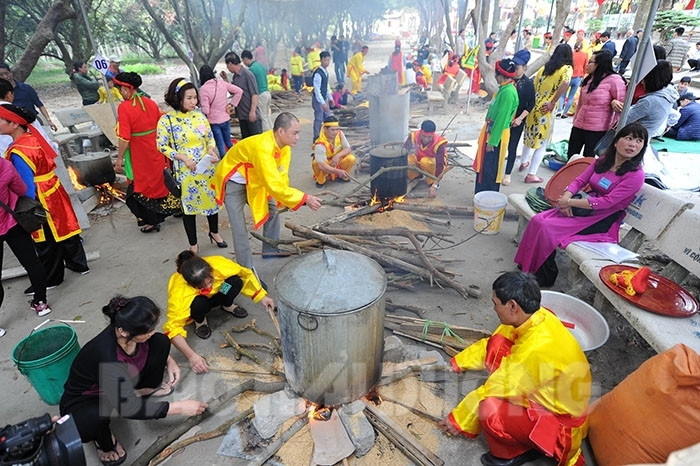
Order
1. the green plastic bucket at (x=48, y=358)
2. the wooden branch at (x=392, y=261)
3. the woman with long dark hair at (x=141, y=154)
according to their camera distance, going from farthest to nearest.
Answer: the woman with long dark hair at (x=141, y=154) → the wooden branch at (x=392, y=261) → the green plastic bucket at (x=48, y=358)

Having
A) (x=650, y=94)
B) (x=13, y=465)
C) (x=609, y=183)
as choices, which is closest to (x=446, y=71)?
(x=650, y=94)

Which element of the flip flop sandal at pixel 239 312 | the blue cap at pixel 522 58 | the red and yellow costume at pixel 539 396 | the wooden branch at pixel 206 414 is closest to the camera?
the red and yellow costume at pixel 539 396

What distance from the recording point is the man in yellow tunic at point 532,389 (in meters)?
2.27

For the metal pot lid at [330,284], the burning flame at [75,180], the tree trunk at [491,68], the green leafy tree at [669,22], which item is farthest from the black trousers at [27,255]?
the green leafy tree at [669,22]

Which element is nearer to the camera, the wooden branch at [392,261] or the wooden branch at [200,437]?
the wooden branch at [200,437]

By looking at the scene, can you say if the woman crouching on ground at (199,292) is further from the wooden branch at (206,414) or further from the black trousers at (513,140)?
the black trousers at (513,140)

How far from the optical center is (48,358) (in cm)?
269

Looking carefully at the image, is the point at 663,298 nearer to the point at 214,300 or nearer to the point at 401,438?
the point at 401,438

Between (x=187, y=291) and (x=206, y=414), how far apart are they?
3.27 feet

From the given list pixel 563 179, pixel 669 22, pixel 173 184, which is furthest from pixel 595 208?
pixel 669 22

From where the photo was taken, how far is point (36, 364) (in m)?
2.68

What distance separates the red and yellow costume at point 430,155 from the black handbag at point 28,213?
17.0ft

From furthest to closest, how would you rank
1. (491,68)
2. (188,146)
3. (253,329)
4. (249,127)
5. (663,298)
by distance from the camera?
1. (491,68)
2. (249,127)
3. (188,146)
4. (253,329)
5. (663,298)

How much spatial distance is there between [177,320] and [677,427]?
10.9 feet
